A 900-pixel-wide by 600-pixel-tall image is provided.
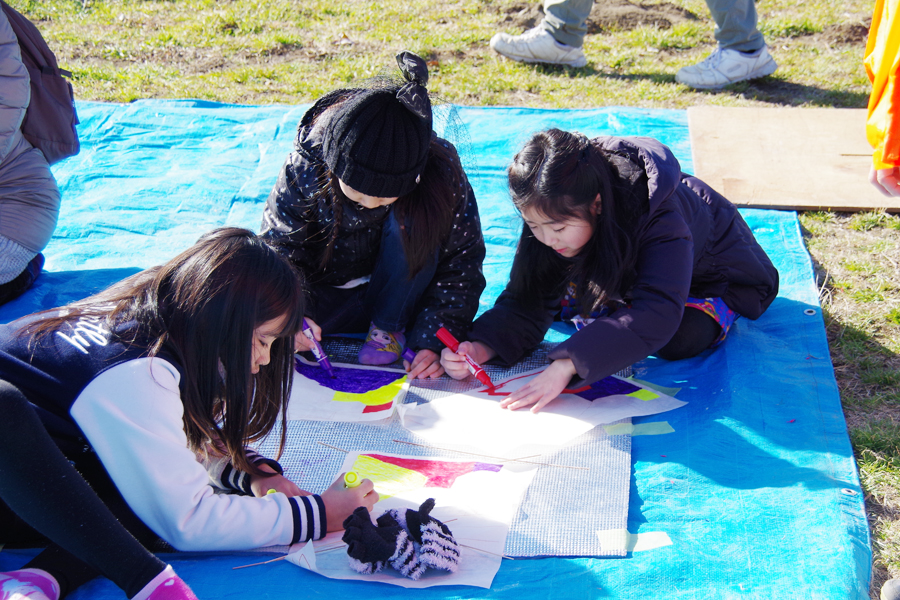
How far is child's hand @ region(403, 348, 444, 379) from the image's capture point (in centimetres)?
191

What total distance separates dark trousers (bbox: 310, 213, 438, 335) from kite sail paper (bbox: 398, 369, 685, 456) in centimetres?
33

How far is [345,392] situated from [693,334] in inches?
35.7

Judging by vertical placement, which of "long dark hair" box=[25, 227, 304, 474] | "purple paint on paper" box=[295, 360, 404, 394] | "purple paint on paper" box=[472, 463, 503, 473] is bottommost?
"purple paint on paper" box=[295, 360, 404, 394]

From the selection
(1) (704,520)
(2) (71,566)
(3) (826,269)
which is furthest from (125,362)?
(3) (826,269)

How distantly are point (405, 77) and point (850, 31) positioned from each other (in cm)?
380

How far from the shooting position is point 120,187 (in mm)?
2797

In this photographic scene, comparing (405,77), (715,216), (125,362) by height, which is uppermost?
(405,77)

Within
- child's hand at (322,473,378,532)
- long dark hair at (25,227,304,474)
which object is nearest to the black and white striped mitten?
child's hand at (322,473,378,532)

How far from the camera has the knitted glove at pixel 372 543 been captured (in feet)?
4.16

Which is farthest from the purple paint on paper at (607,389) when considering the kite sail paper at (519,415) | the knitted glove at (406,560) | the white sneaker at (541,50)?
the white sneaker at (541,50)

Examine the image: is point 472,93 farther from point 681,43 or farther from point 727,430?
point 727,430

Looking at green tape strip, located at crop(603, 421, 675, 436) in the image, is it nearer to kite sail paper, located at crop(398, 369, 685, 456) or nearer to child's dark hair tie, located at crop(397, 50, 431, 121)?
kite sail paper, located at crop(398, 369, 685, 456)

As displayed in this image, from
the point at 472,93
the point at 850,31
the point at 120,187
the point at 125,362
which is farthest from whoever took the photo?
the point at 850,31

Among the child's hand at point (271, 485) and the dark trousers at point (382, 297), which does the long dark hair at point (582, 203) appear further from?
the child's hand at point (271, 485)
